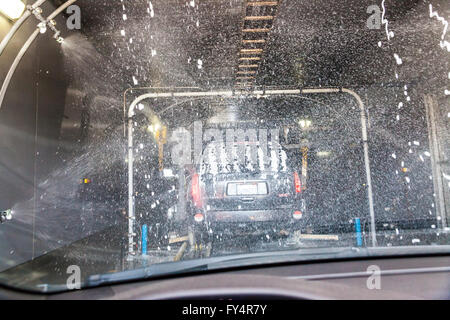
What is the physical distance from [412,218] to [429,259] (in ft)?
21.2

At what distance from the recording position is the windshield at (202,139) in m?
4.26

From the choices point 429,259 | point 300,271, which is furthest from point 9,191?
point 429,259

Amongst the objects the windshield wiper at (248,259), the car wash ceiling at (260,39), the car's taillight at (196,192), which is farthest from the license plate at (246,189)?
the windshield wiper at (248,259)

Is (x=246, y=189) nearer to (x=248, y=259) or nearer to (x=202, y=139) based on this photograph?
(x=248, y=259)

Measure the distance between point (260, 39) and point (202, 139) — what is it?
408 centimetres

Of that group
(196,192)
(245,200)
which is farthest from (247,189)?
(196,192)

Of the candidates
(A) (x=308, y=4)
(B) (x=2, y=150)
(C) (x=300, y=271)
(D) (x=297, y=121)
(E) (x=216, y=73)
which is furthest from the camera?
(D) (x=297, y=121)

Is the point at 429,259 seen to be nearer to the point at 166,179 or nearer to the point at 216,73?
the point at 216,73

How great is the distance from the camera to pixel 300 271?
1.49 metres

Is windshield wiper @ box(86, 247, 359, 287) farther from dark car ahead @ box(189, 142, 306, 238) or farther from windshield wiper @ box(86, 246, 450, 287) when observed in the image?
dark car ahead @ box(189, 142, 306, 238)

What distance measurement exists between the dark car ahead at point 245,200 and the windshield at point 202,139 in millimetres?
21

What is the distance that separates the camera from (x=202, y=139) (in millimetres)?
9203

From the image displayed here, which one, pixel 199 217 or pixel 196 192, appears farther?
pixel 196 192

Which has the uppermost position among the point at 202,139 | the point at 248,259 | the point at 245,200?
the point at 202,139
